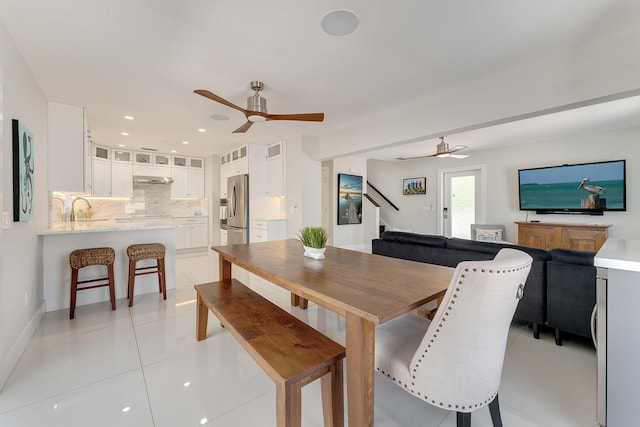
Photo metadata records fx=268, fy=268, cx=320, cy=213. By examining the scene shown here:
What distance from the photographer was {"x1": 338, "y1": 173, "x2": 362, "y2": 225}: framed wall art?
6.08 metres

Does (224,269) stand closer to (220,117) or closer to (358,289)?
(358,289)

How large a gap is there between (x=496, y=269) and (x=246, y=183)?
4.87m

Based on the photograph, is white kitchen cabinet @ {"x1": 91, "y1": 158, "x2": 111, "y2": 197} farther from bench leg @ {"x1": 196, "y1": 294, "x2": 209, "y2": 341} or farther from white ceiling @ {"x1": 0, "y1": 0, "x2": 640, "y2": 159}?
bench leg @ {"x1": 196, "y1": 294, "x2": 209, "y2": 341}

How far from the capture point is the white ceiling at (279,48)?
1717 millimetres

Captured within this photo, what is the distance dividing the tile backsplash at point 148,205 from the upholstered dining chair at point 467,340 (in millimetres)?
6518

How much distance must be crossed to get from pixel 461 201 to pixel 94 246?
22.7ft

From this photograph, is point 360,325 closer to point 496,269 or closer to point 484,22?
point 496,269

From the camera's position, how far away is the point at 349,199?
246 inches

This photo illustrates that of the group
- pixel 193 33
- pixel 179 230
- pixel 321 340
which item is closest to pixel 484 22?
pixel 193 33

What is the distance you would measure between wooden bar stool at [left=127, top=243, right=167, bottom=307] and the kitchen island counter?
0.17 meters

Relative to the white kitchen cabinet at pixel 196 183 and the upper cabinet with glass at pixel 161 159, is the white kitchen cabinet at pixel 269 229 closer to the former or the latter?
the white kitchen cabinet at pixel 196 183

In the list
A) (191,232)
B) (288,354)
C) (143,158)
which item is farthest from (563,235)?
(143,158)

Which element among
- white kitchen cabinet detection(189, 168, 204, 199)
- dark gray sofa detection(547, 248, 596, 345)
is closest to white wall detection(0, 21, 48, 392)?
white kitchen cabinet detection(189, 168, 204, 199)

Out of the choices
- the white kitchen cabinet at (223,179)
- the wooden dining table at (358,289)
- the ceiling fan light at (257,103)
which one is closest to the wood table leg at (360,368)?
the wooden dining table at (358,289)
